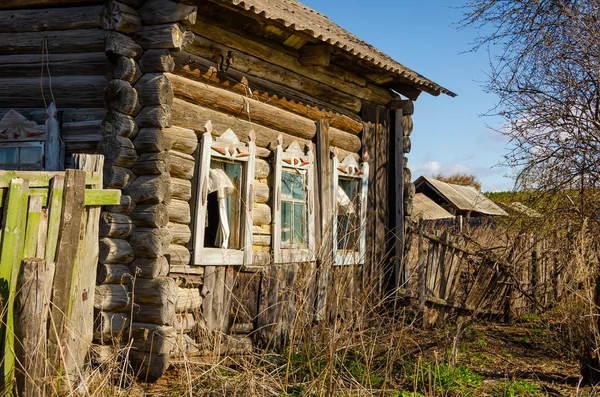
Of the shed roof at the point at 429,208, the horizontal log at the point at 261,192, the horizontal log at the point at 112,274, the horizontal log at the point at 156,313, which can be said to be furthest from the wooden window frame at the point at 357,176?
the shed roof at the point at 429,208

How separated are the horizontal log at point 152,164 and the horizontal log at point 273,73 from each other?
1.33 metres

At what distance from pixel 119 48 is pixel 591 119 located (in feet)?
18.3

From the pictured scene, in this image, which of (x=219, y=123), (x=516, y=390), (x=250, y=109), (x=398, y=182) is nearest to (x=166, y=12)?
(x=219, y=123)

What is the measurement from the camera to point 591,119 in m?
8.67

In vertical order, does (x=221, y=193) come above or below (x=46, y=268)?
above

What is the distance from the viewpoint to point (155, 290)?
6730mm

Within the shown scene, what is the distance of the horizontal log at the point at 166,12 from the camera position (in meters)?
6.88

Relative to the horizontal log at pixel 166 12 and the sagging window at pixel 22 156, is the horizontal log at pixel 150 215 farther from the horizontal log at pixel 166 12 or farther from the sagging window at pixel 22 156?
the horizontal log at pixel 166 12

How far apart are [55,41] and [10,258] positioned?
3.33 metres

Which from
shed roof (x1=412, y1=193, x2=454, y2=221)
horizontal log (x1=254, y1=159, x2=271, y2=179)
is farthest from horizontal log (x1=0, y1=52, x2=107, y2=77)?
shed roof (x1=412, y1=193, x2=454, y2=221)

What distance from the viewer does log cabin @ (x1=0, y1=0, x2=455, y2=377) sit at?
6.77 m

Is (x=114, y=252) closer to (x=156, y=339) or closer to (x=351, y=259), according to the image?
(x=156, y=339)

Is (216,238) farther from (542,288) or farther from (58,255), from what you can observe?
(542,288)

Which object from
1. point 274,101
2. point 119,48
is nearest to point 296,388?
point 119,48
